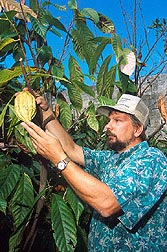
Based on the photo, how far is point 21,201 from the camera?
130 cm

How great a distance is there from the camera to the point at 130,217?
1.22 meters

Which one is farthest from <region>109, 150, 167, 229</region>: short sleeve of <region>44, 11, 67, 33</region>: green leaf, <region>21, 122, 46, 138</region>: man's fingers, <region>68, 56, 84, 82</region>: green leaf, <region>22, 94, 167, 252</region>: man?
<region>44, 11, 67, 33</region>: green leaf

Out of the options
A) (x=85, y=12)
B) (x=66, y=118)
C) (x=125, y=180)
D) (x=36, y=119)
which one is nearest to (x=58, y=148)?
(x=36, y=119)

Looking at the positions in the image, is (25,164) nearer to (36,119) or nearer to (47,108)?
(47,108)

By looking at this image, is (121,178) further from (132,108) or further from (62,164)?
(132,108)

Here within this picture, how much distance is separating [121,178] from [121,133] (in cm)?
30

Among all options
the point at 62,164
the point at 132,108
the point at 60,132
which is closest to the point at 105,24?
the point at 132,108

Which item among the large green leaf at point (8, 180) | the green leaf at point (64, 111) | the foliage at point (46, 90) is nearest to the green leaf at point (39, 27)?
the foliage at point (46, 90)

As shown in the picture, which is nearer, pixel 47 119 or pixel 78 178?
pixel 78 178

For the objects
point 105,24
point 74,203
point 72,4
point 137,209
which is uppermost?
point 72,4

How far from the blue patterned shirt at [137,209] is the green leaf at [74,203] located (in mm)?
90

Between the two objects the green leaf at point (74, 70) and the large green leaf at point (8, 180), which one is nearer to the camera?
the large green leaf at point (8, 180)

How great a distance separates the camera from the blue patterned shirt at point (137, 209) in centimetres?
121

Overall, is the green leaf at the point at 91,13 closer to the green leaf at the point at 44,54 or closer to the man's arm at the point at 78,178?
the green leaf at the point at 44,54
